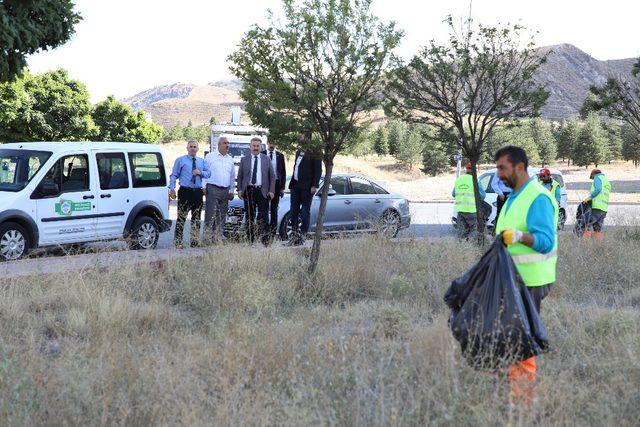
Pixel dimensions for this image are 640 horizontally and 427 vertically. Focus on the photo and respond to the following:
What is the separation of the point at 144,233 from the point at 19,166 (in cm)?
221

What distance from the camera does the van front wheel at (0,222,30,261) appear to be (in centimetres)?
995

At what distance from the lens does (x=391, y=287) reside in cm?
819

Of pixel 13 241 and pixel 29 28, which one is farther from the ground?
pixel 29 28

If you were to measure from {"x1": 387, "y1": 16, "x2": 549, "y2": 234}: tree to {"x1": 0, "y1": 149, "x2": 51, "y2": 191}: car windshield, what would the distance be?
4944 millimetres

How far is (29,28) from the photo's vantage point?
14086 mm

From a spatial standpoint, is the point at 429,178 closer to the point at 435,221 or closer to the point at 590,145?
the point at 590,145

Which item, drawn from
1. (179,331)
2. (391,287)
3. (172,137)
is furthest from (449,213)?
(172,137)

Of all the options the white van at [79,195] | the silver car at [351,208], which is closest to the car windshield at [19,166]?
the white van at [79,195]

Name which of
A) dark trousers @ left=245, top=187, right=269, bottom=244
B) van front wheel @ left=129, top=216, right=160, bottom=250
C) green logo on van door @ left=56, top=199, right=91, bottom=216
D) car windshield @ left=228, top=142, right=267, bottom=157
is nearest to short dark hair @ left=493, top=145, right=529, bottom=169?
dark trousers @ left=245, top=187, right=269, bottom=244

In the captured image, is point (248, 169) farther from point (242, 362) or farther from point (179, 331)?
point (242, 362)

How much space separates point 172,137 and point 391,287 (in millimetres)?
73587

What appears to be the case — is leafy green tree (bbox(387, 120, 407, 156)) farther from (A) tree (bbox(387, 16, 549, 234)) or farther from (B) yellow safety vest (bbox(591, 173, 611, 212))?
(A) tree (bbox(387, 16, 549, 234))

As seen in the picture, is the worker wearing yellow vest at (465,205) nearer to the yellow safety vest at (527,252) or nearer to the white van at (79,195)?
the white van at (79,195)

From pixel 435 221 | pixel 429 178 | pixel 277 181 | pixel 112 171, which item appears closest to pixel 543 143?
pixel 429 178
